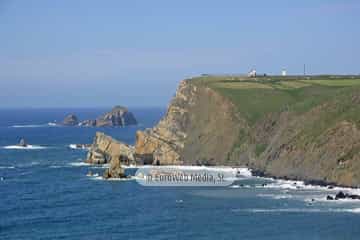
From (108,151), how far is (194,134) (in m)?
16.3

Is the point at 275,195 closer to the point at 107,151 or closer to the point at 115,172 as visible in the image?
the point at 115,172

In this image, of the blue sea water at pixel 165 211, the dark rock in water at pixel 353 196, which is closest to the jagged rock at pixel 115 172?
the blue sea water at pixel 165 211

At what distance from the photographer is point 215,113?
149m

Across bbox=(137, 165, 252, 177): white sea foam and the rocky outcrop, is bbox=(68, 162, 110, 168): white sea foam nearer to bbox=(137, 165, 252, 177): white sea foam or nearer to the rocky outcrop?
the rocky outcrop

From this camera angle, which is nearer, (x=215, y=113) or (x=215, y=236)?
(x=215, y=236)

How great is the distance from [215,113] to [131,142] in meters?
41.2

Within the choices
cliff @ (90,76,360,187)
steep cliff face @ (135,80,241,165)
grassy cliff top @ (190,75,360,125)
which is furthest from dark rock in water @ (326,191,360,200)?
steep cliff face @ (135,80,241,165)

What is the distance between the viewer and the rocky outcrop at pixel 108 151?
146125 mm

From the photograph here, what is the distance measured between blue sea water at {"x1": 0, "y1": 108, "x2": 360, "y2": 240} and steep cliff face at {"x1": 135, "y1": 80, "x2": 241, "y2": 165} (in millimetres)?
19842

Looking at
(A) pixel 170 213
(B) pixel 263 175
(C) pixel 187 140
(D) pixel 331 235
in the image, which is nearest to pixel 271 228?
(D) pixel 331 235

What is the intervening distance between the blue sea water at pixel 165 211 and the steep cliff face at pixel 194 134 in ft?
65.1

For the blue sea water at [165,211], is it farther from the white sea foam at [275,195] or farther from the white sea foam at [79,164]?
the white sea foam at [79,164]

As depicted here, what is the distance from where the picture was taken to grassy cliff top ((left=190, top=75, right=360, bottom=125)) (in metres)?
138

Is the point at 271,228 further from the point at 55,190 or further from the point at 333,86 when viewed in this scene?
the point at 333,86
